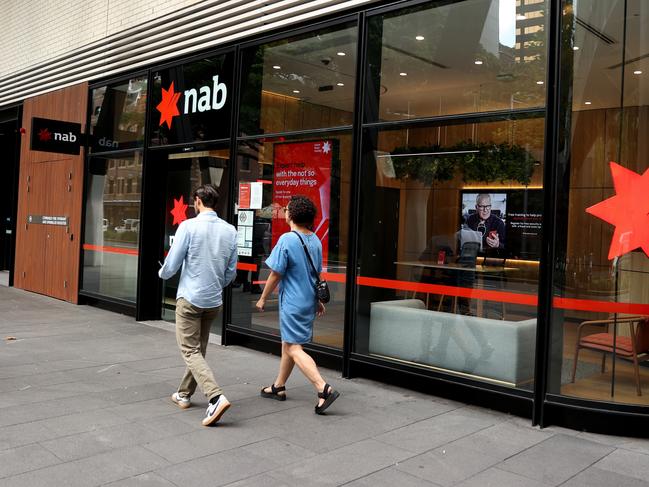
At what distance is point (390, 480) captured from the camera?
3844 millimetres

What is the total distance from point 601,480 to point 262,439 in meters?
2.27

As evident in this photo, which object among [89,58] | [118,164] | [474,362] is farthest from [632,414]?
[89,58]

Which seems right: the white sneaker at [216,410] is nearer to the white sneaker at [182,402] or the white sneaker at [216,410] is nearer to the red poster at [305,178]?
the white sneaker at [182,402]

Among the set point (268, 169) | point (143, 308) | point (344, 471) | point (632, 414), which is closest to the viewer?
point (344, 471)

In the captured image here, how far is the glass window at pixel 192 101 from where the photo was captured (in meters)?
8.30

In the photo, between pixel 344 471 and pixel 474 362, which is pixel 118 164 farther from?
pixel 344 471

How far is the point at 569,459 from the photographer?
170 inches

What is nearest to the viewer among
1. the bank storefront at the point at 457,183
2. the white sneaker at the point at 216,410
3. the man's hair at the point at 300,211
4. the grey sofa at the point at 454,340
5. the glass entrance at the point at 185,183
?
the white sneaker at the point at 216,410

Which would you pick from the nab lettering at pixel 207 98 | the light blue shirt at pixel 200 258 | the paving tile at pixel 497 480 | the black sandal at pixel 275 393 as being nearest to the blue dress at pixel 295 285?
the light blue shirt at pixel 200 258

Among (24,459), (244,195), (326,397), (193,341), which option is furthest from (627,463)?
(244,195)

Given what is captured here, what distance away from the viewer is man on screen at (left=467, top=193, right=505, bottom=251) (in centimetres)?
575

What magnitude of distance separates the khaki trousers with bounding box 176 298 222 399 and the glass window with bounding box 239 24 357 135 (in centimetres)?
282

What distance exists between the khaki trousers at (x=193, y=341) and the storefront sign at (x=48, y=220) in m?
7.27

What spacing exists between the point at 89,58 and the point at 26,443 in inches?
336
